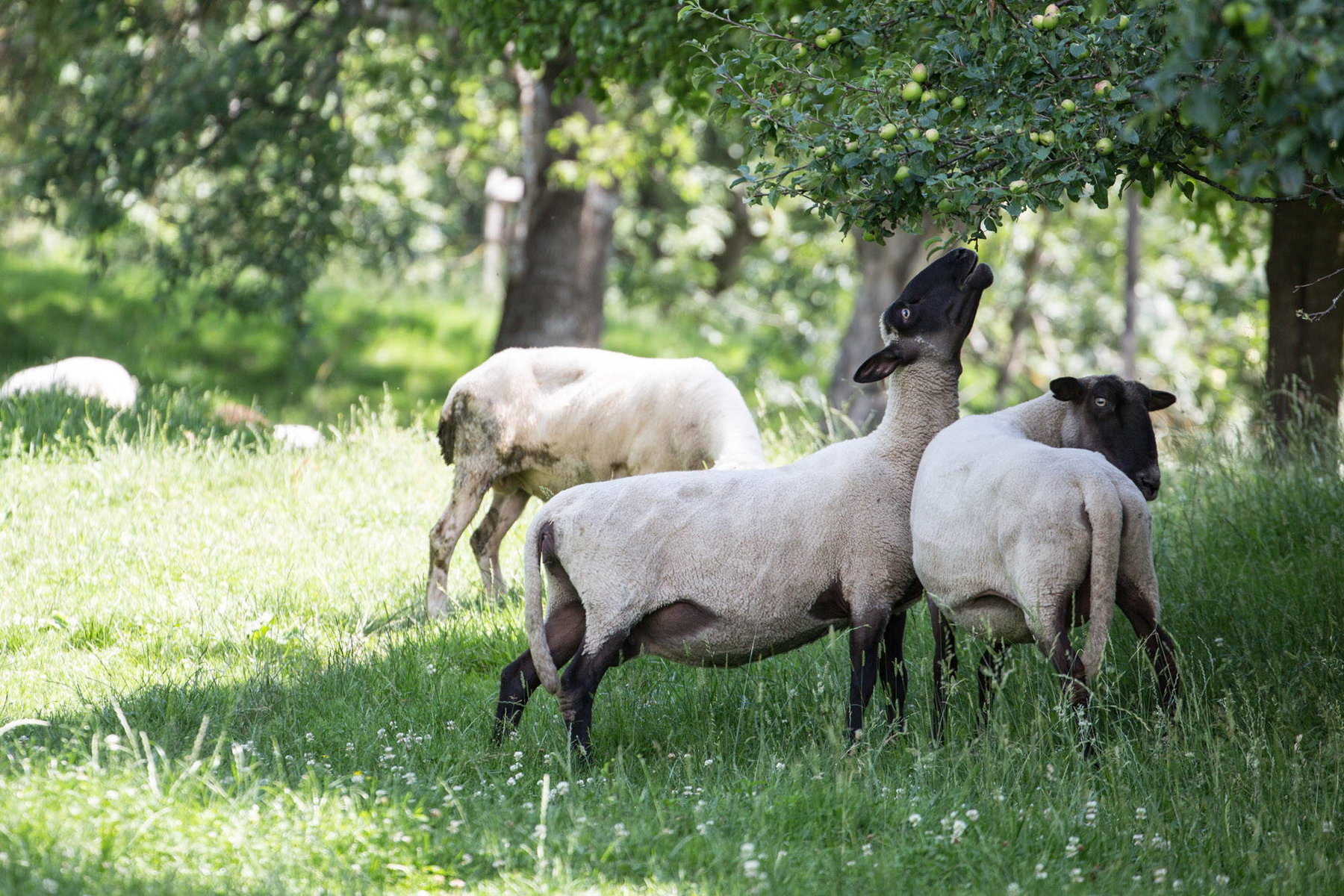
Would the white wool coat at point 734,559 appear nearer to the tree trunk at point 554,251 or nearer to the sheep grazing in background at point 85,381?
the sheep grazing in background at point 85,381

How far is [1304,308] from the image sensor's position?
348 inches

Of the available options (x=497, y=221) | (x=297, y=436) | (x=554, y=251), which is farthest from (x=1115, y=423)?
(x=497, y=221)

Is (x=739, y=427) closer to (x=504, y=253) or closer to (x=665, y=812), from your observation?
(x=665, y=812)

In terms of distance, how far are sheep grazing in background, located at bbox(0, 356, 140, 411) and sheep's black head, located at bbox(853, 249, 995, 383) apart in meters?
6.85

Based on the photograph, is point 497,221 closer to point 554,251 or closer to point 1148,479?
point 554,251

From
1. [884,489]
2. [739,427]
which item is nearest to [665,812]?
[884,489]

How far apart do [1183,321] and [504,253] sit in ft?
38.1

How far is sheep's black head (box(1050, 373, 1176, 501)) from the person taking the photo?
483 centimetres

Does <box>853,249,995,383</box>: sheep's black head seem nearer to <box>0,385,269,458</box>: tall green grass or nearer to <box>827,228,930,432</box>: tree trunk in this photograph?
<box>0,385,269,458</box>: tall green grass

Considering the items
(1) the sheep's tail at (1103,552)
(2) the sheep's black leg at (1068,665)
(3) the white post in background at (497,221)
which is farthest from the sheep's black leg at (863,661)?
(3) the white post in background at (497,221)

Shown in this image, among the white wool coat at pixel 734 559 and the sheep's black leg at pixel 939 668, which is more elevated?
the white wool coat at pixel 734 559

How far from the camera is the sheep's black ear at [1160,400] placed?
5.03m

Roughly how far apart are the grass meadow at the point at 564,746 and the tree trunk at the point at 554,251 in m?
5.26

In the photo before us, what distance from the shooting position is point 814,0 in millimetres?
6645
